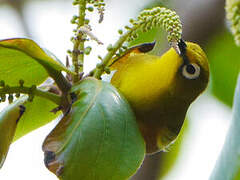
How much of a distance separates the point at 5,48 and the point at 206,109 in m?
1.67

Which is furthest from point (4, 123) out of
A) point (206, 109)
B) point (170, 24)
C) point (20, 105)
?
point (206, 109)

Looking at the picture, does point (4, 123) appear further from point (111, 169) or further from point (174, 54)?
point (174, 54)

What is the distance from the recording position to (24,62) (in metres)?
1.01

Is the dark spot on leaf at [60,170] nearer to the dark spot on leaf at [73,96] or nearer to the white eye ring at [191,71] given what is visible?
the dark spot on leaf at [73,96]

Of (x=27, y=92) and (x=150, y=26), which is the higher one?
(x=150, y=26)

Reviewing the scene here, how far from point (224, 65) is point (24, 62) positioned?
1428 millimetres

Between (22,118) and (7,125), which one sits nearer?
(7,125)

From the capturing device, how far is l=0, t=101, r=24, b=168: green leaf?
0.94 m

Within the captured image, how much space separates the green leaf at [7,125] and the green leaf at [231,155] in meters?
0.42

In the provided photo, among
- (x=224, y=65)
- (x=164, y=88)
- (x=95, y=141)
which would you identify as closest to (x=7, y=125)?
(x=95, y=141)

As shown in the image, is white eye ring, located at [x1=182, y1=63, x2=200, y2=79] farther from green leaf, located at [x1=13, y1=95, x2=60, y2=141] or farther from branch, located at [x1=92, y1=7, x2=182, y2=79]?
green leaf, located at [x1=13, y1=95, x2=60, y2=141]

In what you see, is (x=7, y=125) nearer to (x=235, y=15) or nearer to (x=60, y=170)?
(x=60, y=170)

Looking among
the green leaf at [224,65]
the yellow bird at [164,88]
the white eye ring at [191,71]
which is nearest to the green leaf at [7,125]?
the yellow bird at [164,88]

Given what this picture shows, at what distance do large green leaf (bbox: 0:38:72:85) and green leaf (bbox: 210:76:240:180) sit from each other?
1.14 feet
